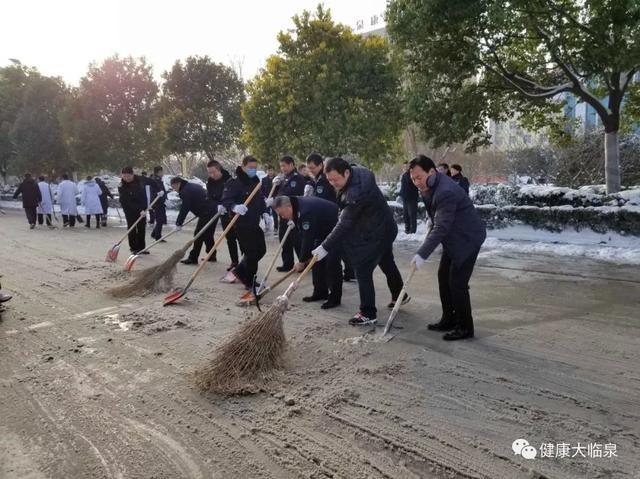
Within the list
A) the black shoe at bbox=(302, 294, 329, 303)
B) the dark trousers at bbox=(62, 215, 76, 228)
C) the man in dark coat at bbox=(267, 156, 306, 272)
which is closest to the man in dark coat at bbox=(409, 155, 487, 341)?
the black shoe at bbox=(302, 294, 329, 303)

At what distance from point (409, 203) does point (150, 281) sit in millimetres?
6283

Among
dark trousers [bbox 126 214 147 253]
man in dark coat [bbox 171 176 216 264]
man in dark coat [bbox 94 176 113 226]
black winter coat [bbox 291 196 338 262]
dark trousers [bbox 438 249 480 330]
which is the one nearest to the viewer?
dark trousers [bbox 438 249 480 330]

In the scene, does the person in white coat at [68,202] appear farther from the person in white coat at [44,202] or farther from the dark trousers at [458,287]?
the dark trousers at [458,287]

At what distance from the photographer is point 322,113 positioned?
14078mm

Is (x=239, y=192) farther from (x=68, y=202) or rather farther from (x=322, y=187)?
(x=68, y=202)

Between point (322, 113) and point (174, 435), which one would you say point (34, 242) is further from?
point (174, 435)

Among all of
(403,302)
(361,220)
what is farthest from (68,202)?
(361,220)

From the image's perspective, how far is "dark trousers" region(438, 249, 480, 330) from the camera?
13.0ft

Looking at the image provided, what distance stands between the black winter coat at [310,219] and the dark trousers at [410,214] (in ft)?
18.1

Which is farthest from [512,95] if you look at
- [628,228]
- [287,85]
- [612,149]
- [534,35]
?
[287,85]

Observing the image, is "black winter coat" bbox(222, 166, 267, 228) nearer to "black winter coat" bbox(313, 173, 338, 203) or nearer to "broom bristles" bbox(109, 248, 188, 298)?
"black winter coat" bbox(313, 173, 338, 203)

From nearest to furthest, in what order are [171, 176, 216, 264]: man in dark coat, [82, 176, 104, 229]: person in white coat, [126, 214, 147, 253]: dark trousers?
[171, 176, 216, 264]: man in dark coat < [126, 214, 147, 253]: dark trousers < [82, 176, 104, 229]: person in white coat

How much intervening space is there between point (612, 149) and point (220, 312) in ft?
27.6

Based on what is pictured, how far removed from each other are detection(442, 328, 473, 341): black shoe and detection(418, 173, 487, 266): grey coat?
61 centimetres
